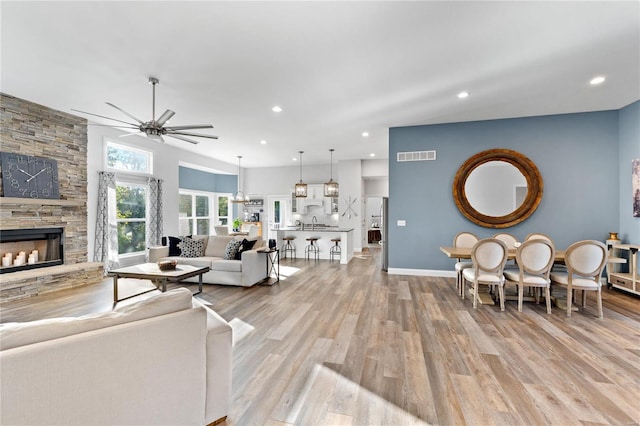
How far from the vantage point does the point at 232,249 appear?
5.41 metres

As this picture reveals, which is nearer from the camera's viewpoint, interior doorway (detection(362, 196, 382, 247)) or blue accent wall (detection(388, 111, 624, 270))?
blue accent wall (detection(388, 111, 624, 270))

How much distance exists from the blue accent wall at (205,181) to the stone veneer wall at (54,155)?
4.05 meters

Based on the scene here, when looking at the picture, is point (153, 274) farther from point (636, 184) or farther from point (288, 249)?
point (636, 184)

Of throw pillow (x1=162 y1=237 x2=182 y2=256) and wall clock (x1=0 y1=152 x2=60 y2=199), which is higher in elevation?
wall clock (x1=0 y1=152 x2=60 y2=199)

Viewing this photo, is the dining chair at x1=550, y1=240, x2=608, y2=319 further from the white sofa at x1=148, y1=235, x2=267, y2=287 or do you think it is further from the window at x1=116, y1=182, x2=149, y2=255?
the window at x1=116, y1=182, x2=149, y2=255

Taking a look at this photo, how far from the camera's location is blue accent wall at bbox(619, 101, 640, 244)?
15.4ft

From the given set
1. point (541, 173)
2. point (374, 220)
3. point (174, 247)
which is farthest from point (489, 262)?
point (374, 220)

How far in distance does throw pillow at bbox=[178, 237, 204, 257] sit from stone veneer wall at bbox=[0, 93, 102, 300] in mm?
1829

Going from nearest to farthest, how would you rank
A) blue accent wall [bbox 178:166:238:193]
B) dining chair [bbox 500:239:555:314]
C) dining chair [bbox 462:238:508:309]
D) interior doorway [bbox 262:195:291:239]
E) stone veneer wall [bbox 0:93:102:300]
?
1. dining chair [bbox 500:239:555:314]
2. dining chair [bbox 462:238:508:309]
3. stone veneer wall [bbox 0:93:102:300]
4. blue accent wall [bbox 178:166:238:193]
5. interior doorway [bbox 262:195:291:239]

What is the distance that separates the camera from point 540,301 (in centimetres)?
423

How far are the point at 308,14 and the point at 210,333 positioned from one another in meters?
2.73

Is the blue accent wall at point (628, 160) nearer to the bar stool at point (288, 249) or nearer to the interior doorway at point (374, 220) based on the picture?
the bar stool at point (288, 249)

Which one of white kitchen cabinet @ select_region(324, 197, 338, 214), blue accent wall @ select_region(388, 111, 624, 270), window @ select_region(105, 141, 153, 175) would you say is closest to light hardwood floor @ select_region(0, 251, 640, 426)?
blue accent wall @ select_region(388, 111, 624, 270)

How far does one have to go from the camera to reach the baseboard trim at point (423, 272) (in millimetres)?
5758
